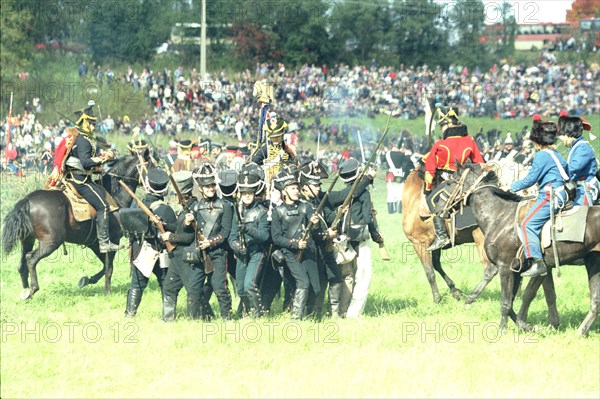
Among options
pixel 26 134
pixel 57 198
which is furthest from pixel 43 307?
pixel 26 134

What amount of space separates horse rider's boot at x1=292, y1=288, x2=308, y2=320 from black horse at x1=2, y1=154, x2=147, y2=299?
471 centimetres

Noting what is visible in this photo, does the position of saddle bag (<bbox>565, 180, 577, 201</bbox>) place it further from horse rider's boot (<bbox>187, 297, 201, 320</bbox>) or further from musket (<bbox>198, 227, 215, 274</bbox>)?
horse rider's boot (<bbox>187, 297, 201, 320</bbox>)

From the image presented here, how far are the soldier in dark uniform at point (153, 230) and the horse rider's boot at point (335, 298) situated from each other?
220 cm

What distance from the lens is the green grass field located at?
9.41 m

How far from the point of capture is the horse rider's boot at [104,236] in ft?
53.4

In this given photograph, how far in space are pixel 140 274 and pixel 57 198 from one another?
3528 mm

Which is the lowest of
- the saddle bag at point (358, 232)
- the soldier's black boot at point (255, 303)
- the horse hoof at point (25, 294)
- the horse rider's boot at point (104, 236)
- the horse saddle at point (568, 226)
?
the horse hoof at point (25, 294)

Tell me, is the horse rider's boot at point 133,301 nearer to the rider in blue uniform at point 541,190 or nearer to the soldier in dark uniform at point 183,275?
the soldier in dark uniform at point 183,275

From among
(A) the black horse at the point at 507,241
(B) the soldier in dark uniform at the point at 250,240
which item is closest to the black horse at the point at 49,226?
(B) the soldier in dark uniform at the point at 250,240

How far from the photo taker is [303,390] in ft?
30.5

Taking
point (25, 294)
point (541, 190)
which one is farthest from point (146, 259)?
point (541, 190)

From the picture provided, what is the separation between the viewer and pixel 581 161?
11.6 m

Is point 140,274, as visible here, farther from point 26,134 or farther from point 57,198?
point 26,134

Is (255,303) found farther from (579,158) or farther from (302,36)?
(302,36)
